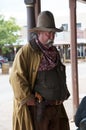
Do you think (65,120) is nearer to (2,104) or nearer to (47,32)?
(47,32)

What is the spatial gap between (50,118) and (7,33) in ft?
92.5

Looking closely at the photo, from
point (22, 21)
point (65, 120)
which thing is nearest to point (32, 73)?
point (65, 120)

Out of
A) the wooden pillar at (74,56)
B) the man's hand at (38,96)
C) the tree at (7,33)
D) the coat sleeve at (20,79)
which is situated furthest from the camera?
the tree at (7,33)

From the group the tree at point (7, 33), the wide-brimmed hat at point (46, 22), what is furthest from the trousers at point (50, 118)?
the tree at point (7, 33)

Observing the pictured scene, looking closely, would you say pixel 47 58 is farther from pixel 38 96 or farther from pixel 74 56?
pixel 74 56

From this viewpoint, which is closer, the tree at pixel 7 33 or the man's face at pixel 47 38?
the man's face at pixel 47 38

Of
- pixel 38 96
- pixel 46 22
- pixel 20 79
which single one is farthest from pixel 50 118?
pixel 46 22

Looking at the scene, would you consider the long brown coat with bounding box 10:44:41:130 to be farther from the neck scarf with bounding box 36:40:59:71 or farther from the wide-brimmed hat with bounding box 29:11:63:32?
the wide-brimmed hat with bounding box 29:11:63:32

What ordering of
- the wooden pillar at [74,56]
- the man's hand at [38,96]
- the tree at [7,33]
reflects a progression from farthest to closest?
the tree at [7,33]
the wooden pillar at [74,56]
the man's hand at [38,96]

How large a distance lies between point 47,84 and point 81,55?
3734cm

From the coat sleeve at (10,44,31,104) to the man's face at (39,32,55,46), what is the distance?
0.67 feet

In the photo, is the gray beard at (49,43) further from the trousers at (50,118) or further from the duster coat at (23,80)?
the trousers at (50,118)

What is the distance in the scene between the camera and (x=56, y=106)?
304 centimetres

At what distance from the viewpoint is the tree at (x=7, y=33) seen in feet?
99.5
